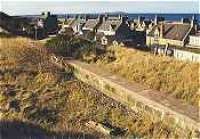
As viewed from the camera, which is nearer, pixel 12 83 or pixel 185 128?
pixel 185 128

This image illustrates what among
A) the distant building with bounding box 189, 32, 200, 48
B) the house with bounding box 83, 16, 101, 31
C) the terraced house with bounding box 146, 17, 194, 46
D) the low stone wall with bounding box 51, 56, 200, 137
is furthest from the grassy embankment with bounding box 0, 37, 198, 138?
the house with bounding box 83, 16, 101, 31

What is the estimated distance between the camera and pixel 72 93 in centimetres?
1670

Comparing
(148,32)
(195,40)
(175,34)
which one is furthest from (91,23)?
(195,40)

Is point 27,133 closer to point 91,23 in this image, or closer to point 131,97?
point 131,97

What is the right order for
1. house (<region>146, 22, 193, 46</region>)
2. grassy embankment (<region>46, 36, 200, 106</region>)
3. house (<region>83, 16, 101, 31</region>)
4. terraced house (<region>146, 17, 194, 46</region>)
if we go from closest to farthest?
grassy embankment (<region>46, 36, 200, 106</region>), terraced house (<region>146, 17, 194, 46</region>), house (<region>146, 22, 193, 46</region>), house (<region>83, 16, 101, 31</region>)

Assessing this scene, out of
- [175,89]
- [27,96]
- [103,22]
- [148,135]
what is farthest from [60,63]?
[103,22]

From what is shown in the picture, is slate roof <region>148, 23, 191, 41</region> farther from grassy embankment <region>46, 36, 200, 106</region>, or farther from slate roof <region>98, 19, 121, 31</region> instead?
grassy embankment <region>46, 36, 200, 106</region>

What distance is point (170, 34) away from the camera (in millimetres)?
55500

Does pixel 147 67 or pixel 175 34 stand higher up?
pixel 147 67

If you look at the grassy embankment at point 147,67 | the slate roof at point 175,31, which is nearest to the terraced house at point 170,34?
the slate roof at point 175,31

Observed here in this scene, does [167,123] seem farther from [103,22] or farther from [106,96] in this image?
[103,22]

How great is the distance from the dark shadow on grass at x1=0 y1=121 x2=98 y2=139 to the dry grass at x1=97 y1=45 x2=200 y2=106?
146 inches

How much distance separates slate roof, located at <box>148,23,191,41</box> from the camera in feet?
176

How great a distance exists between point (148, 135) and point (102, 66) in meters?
7.52
